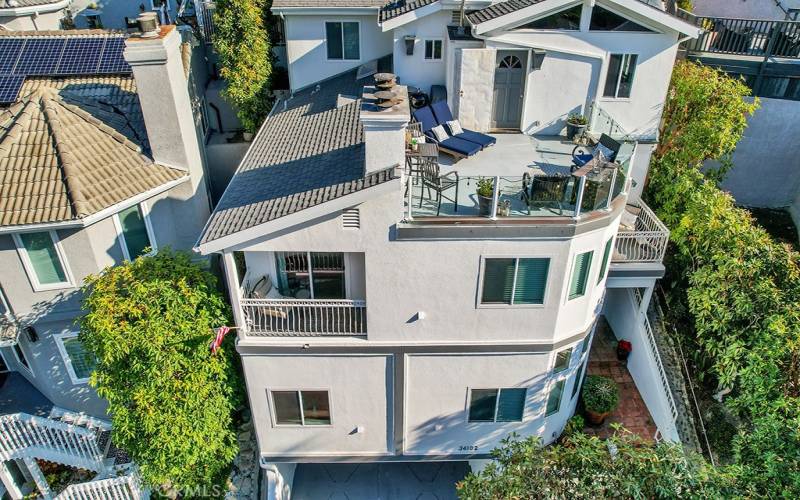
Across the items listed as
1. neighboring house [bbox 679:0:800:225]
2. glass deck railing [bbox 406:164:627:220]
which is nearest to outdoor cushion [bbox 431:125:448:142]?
glass deck railing [bbox 406:164:627:220]

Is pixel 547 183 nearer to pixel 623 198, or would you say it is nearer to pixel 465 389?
pixel 623 198

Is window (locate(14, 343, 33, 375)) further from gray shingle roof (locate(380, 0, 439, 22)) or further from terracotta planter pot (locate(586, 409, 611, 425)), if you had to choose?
terracotta planter pot (locate(586, 409, 611, 425))

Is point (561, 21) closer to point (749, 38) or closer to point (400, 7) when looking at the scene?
point (400, 7)

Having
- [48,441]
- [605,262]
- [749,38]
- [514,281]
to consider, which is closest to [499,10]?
[605,262]

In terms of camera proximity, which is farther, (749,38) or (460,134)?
(749,38)

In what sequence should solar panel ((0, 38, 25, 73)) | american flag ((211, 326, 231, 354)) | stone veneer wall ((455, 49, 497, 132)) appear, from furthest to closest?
solar panel ((0, 38, 25, 73))
stone veneer wall ((455, 49, 497, 132))
american flag ((211, 326, 231, 354))

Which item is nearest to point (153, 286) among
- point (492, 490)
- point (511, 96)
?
point (492, 490)
